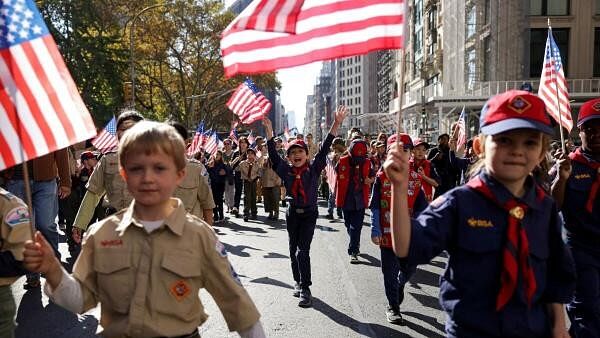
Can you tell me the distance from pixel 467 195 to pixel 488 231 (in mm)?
196

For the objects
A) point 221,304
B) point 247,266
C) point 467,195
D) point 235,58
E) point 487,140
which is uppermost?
point 235,58

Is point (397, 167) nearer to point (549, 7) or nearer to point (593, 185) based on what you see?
point (593, 185)

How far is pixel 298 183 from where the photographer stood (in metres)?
6.83

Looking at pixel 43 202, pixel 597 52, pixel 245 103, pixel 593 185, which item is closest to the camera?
pixel 593 185

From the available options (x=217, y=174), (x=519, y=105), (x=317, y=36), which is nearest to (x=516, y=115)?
(x=519, y=105)

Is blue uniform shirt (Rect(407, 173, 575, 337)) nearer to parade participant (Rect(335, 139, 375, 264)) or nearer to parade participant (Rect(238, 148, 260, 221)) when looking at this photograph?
parade participant (Rect(335, 139, 375, 264))

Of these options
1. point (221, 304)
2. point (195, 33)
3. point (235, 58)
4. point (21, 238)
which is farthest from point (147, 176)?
point (195, 33)

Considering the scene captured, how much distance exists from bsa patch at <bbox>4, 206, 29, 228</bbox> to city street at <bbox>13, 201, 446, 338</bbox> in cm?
270

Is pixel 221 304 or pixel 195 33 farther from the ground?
pixel 195 33

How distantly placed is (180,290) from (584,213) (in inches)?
120

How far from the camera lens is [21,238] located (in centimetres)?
297

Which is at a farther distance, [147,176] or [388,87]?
[388,87]

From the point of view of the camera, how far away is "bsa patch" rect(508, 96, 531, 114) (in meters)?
2.57

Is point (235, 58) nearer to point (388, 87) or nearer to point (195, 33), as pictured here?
point (195, 33)
